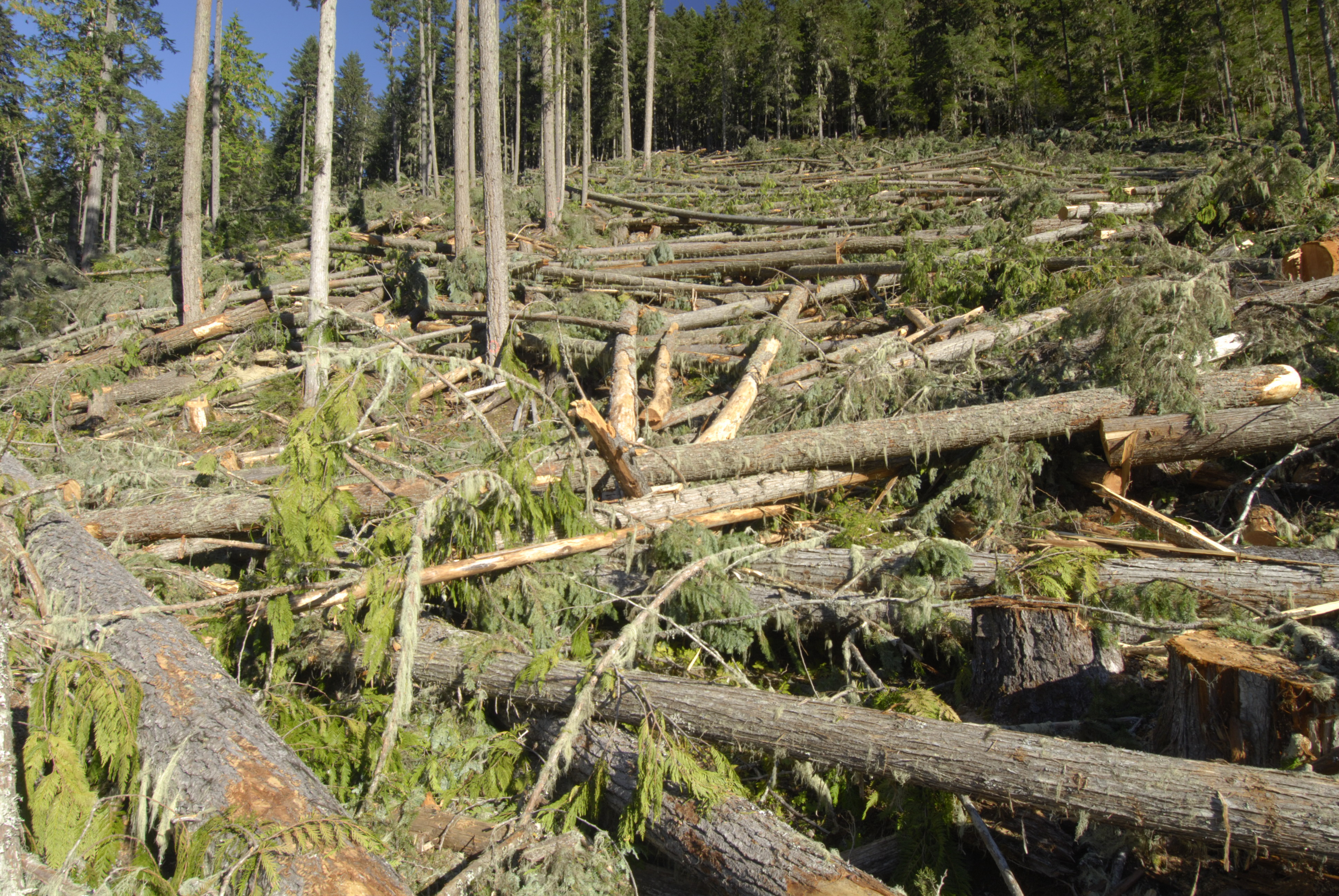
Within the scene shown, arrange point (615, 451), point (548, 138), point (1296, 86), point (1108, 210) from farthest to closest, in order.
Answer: point (1296, 86) < point (548, 138) < point (1108, 210) < point (615, 451)

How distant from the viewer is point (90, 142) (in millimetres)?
18406

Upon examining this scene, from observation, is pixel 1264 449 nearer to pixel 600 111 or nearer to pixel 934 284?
pixel 934 284

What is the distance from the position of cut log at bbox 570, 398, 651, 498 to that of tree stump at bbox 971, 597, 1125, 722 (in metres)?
2.60

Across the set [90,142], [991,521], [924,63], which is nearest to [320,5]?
[991,521]

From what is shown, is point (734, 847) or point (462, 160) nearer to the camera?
point (734, 847)

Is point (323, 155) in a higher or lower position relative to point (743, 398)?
higher

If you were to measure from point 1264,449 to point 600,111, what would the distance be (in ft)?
165

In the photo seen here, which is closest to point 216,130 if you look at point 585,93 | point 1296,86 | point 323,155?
point 585,93

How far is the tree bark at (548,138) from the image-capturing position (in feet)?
53.1

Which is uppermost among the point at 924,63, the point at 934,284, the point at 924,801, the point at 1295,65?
the point at 924,63

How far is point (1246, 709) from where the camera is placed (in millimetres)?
2908

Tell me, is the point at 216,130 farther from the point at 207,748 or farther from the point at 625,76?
the point at 207,748

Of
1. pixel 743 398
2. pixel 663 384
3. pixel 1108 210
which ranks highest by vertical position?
pixel 1108 210

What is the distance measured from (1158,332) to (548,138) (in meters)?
14.3
